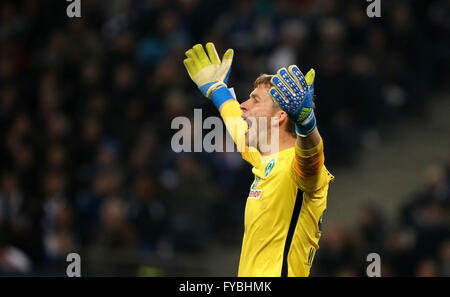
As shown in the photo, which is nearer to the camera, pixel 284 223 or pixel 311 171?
pixel 311 171

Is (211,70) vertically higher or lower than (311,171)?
higher

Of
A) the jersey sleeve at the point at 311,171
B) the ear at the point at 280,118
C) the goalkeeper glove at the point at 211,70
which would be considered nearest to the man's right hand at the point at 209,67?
the goalkeeper glove at the point at 211,70

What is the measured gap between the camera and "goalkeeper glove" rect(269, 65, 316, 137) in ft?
14.5

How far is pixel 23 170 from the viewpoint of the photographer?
10.6 metres

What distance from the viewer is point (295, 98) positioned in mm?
4418

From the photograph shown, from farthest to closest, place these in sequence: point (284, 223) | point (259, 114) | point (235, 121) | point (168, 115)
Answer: point (168, 115) → point (235, 121) → point (259, 114) → point (284, 223)

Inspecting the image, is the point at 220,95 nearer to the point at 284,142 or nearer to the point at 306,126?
the point at 284,142

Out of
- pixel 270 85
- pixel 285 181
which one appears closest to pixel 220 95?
pixel 270 85

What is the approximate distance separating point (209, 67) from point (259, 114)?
0.93m

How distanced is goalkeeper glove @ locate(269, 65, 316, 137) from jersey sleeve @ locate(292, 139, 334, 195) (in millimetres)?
112

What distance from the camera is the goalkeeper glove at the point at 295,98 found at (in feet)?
14.5

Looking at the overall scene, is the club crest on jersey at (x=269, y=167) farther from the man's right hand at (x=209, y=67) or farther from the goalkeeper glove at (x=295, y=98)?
the man's right hand at (x=209, y=67)
